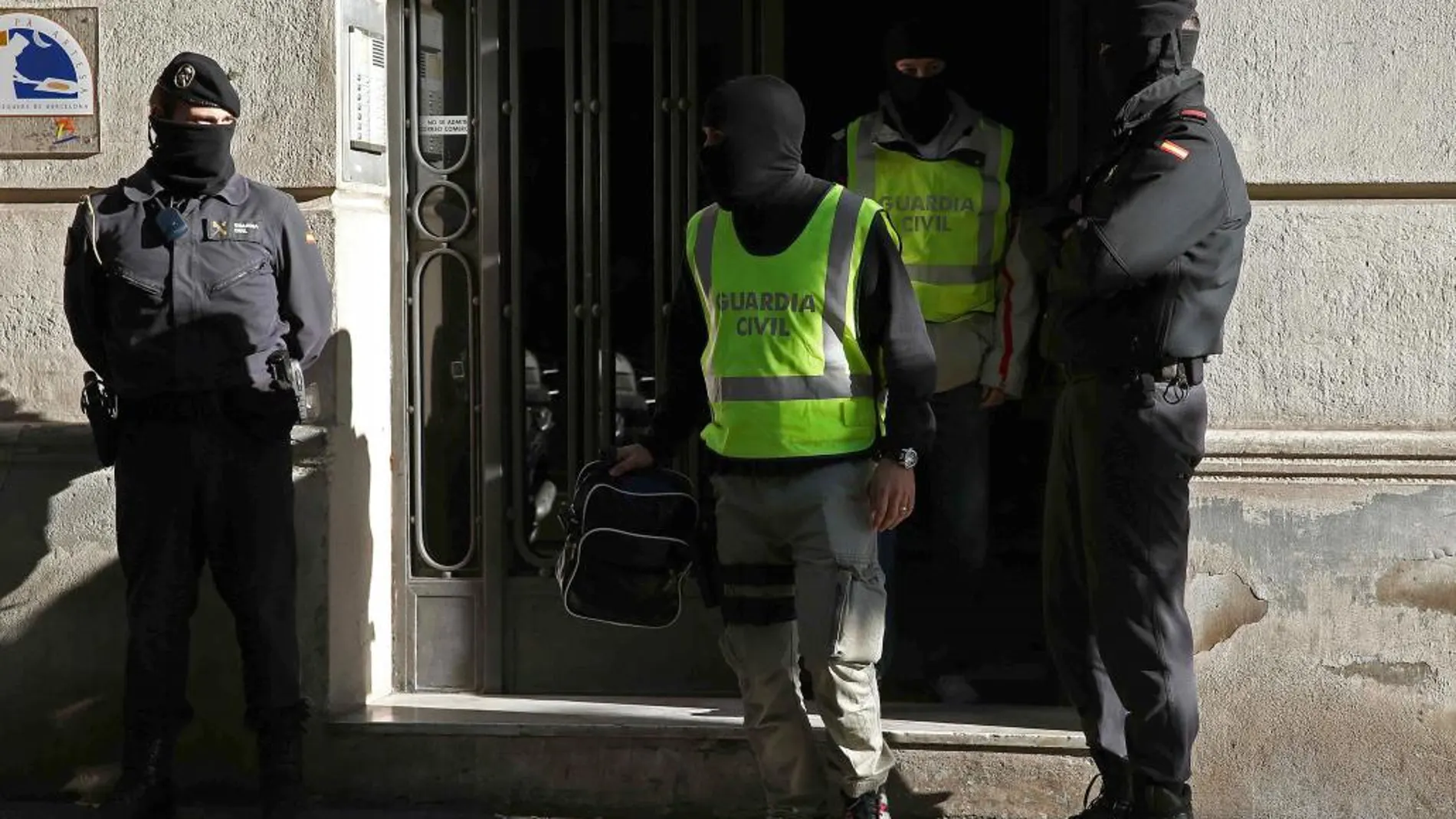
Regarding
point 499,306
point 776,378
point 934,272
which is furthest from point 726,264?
point 499,306

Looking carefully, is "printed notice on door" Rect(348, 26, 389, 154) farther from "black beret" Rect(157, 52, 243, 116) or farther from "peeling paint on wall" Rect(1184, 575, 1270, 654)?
"peeling paint on wall" Rect(1184, 575, 1270, 654)

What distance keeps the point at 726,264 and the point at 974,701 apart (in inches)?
76.2

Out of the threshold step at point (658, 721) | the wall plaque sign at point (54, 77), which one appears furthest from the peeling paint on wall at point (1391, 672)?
the wall plaque sign at point (54, 77)

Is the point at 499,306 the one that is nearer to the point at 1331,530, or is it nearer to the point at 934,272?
the point at 934,272

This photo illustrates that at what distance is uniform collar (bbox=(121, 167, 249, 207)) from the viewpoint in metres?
5.47

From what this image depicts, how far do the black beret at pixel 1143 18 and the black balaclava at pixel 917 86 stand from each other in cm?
94

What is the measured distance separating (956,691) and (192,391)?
2.53m

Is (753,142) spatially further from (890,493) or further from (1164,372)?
(1164,372)

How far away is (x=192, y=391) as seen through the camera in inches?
213

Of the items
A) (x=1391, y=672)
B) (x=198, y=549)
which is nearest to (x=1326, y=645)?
(x=1391, y=672)

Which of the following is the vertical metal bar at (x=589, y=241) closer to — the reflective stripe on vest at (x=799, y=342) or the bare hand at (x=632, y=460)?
the bare hand at (x=632, y=460)

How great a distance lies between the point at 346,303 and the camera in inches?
239

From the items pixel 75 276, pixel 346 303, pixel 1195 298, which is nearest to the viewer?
pixel 1195 298

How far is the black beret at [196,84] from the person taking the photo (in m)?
5.42
